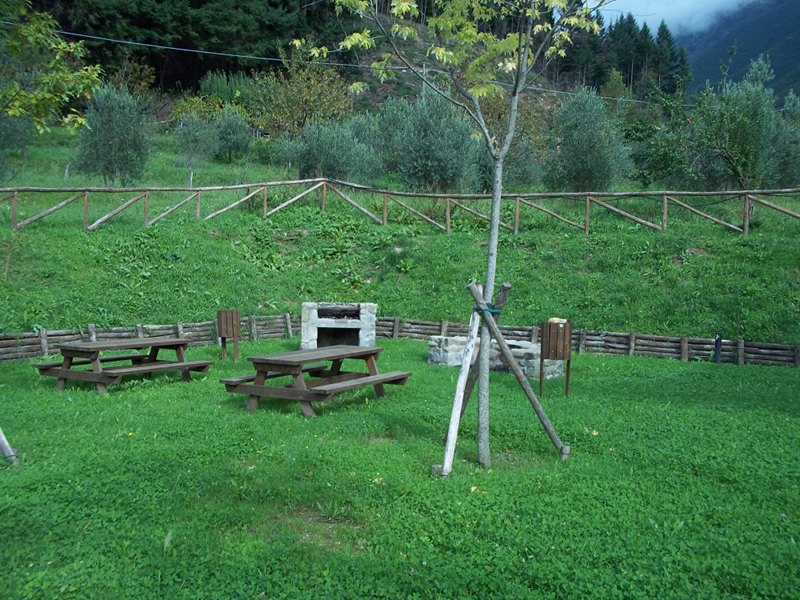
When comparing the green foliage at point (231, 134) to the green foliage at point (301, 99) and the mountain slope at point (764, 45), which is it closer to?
the green foliage at point (301, 99)

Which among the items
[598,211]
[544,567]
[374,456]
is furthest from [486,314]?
[598,211]

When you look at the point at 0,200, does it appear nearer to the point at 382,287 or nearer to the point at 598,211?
the point at 382,287

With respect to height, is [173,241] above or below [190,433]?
above

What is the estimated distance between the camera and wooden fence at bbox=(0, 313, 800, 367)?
12.6 meters

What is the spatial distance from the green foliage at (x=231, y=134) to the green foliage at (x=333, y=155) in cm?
814

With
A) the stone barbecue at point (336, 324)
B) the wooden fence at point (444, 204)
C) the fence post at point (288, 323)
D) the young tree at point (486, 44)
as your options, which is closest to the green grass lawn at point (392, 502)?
the young tree at point (486, 44)

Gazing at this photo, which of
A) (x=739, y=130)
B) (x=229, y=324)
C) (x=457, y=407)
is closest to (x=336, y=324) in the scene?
(x=229, y=324)

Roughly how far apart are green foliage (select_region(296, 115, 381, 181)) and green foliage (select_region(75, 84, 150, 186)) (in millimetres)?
6156

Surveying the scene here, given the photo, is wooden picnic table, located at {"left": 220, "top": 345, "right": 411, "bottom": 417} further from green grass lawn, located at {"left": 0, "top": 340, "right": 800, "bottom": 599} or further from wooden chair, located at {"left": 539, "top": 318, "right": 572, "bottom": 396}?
wooden chair, located at {"left": 539, "top": 318, "right": 572, "bottom": 396}

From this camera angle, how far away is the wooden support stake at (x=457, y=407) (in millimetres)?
6312

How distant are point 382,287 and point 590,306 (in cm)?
498

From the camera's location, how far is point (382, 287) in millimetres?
17547

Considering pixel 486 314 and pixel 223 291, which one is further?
pixel 223 291

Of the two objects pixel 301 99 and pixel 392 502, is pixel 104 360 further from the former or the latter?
pixel 301 99
